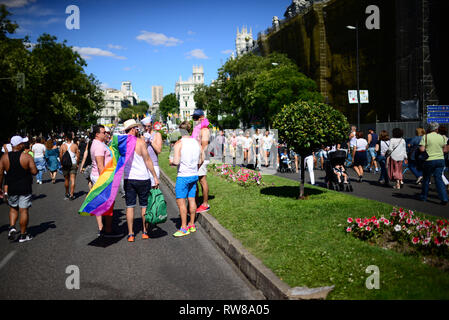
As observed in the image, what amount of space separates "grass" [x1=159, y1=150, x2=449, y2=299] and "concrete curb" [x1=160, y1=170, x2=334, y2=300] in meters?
0.10

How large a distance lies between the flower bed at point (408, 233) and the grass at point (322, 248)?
0.70 feet

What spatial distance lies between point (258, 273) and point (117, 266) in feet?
6.76

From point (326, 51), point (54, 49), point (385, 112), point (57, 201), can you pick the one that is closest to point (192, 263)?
point (57, 201)

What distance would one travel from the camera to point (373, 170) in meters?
16.5

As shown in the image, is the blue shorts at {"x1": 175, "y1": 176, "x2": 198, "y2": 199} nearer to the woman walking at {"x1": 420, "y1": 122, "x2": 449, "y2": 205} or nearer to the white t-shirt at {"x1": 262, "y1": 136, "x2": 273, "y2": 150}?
the woman walking at {"x1": 420, "y1": 122, "x2": 449, "y2": 205}

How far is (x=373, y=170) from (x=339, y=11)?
1110 inches

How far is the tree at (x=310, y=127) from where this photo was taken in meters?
8.27

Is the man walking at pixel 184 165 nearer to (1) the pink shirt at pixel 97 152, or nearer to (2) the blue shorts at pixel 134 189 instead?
(2) the blue shorts at pixel 134 189

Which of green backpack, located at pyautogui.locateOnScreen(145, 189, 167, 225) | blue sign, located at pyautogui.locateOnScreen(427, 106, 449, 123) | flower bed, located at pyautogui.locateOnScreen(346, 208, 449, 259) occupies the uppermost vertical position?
blue sign, located at pyautogui.locateOnScreen(427, 106, 449, 123)

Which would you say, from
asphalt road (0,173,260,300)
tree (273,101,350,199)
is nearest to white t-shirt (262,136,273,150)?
A: tree (273,101,350,199)

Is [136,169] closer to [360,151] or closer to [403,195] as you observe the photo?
[403,195]

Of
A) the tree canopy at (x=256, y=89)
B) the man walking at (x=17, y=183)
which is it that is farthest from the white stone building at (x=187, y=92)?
the man walking at (x=17, y=183)

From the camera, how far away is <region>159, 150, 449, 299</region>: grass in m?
3.76
